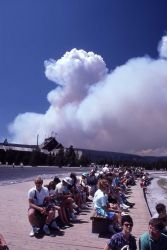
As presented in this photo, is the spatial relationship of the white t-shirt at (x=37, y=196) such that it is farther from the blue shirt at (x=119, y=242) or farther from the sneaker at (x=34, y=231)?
the blue shirt at (x=119, y=242)

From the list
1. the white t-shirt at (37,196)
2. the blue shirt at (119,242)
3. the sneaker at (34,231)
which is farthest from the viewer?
the white t-shirt at (37,196)

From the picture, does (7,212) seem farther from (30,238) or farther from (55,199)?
(30,238)

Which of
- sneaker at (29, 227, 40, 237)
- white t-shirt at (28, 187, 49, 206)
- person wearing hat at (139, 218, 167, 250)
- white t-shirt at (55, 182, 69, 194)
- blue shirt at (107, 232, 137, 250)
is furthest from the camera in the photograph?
white t-shirt at (55, 182, 69, 194)

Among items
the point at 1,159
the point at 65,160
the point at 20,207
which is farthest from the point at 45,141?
the point at 20,207

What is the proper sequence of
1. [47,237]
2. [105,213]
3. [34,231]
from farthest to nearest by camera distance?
1. [105,213]
2. [34,231]
3. [47,237]

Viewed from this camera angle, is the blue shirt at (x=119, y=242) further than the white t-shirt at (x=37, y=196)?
No

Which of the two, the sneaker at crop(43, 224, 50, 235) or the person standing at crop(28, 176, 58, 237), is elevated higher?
the person standing at crop(28, 176, 58, 237)

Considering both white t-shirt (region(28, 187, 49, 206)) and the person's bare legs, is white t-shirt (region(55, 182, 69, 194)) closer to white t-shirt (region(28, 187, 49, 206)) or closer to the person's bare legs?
white t-shirt (region(28, 187, 49, 206))

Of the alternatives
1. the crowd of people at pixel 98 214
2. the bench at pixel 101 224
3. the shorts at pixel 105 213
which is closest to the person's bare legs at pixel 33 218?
the crowd of people at pixel 98 214

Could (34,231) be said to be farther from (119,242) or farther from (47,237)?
(119,242)

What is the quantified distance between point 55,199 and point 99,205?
1.60m

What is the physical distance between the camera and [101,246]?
9.63 meters

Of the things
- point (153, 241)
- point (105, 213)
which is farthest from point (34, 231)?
point (153, 241)

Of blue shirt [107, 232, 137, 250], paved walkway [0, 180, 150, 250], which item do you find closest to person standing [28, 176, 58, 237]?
paved walkway [0, 180, 150, 250]
